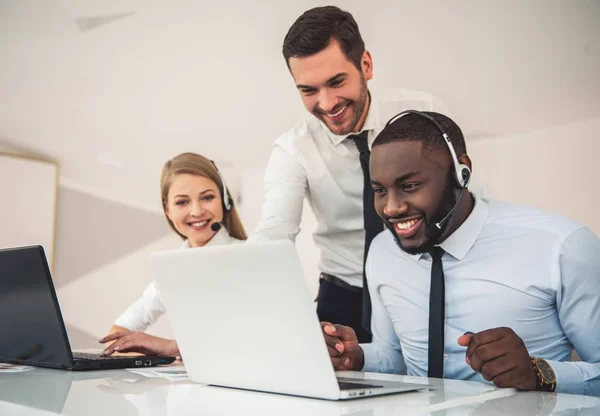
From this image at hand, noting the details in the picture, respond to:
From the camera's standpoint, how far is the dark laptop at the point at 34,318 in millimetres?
1348

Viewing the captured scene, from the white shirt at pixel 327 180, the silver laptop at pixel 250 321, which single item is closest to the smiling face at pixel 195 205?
the white shirt at pixel 327 180

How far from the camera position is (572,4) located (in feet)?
9.60

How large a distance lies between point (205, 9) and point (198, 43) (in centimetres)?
26

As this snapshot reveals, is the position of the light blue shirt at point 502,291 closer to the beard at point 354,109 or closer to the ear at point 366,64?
the beard at point 354,109

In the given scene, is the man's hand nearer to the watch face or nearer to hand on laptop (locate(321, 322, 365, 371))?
the watch face

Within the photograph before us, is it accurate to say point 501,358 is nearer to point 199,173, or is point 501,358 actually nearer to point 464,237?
point 464,237

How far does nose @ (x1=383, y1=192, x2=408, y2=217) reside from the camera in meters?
1.49

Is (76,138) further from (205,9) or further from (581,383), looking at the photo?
(581,383)

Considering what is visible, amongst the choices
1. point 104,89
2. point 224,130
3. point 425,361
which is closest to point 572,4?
point 425,361

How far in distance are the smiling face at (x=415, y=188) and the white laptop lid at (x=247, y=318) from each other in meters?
0.64

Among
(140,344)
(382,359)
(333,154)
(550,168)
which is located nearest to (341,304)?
(333,154)

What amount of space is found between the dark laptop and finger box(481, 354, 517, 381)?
90 cm

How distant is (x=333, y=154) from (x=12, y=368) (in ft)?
4.05

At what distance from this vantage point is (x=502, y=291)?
1.44 m
